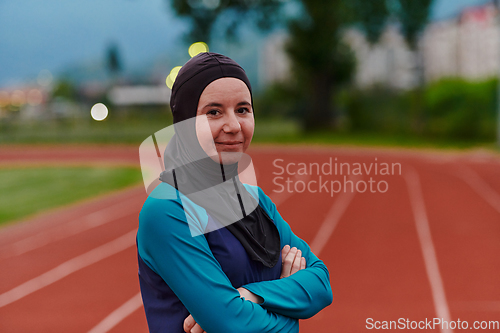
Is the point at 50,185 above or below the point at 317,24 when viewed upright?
below

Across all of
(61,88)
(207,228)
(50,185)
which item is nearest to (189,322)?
(207,228)

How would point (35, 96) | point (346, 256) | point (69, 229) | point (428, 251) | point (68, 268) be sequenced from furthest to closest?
point (35, 96) → point (69, 229) → point (428, 251) → point (346, 256) → point (68, 268)

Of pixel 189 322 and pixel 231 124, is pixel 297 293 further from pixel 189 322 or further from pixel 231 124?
pixel 231 124

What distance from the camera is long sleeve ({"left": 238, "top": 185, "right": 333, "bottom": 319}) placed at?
4.53 ft

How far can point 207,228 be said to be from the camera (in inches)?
50.6

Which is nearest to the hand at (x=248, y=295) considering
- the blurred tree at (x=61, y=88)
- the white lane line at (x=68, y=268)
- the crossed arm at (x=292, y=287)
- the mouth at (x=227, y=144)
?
the crossed arm at (x=292, y=287)

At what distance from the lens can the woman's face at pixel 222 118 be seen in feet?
4.15

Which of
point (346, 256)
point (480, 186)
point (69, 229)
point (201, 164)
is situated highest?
point (201, 164)

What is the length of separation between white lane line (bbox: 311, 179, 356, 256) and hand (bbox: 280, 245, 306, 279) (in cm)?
460

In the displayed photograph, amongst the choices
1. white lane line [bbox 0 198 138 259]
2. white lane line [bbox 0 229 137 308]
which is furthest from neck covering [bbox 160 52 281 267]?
white lane line [bbox 0 198 138 259]

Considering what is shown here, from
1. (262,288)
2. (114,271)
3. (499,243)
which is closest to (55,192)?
(114,271)

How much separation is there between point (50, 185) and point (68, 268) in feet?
28.5

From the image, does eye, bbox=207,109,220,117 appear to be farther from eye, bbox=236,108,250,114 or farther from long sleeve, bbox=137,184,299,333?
long sleeve, bbox=137,184,299,333

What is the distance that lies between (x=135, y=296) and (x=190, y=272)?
4063mm
